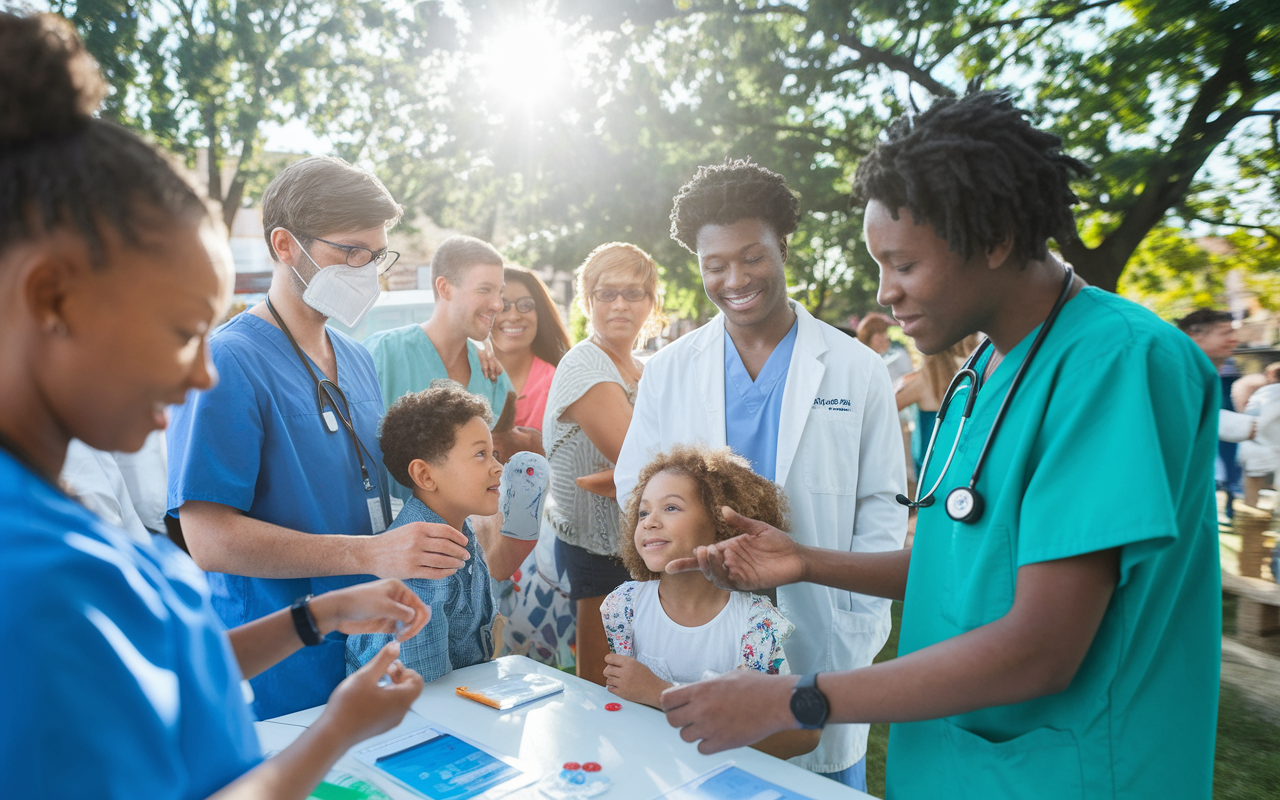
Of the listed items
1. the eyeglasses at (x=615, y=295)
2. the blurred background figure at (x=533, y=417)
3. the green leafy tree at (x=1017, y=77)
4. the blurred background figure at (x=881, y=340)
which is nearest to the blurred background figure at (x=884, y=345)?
the blurred background figure at (x=881, y=340)

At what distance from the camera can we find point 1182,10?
6.30m

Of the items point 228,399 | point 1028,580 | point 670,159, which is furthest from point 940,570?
point 670,159

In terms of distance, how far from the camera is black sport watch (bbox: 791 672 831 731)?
4.44 feet

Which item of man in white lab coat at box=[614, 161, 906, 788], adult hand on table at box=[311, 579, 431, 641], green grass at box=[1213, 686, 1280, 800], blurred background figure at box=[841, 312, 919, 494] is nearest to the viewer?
adult hand on table at box=[311, 579, 431, 641]

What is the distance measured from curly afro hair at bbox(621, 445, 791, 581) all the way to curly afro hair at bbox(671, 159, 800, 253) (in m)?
0.79

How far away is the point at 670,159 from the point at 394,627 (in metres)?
8.62

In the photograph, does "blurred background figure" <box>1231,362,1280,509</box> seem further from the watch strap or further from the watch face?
the watch strap

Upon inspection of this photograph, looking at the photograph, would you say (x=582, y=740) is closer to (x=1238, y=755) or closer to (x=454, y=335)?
(x=454, y=335)

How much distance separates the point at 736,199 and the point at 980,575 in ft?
5.33

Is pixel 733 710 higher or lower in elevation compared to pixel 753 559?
lower

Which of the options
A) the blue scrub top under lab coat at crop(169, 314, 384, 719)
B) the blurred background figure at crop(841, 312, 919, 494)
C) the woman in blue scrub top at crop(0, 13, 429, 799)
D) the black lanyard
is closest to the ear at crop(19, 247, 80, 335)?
the woman in blue scrub top at crop(0, 13, 429, 799)

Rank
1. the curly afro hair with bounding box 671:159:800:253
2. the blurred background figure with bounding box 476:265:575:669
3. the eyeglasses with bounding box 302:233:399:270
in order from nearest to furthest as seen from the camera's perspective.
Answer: the eyeglasses with bounding box 302:233:399:270 < the curly afro hair with bounding box 671:159:800:253 < the blurred background figure with bounding box 476:265:575:669

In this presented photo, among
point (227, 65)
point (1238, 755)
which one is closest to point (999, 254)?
point (1238, 755)

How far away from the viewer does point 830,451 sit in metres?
2.54
